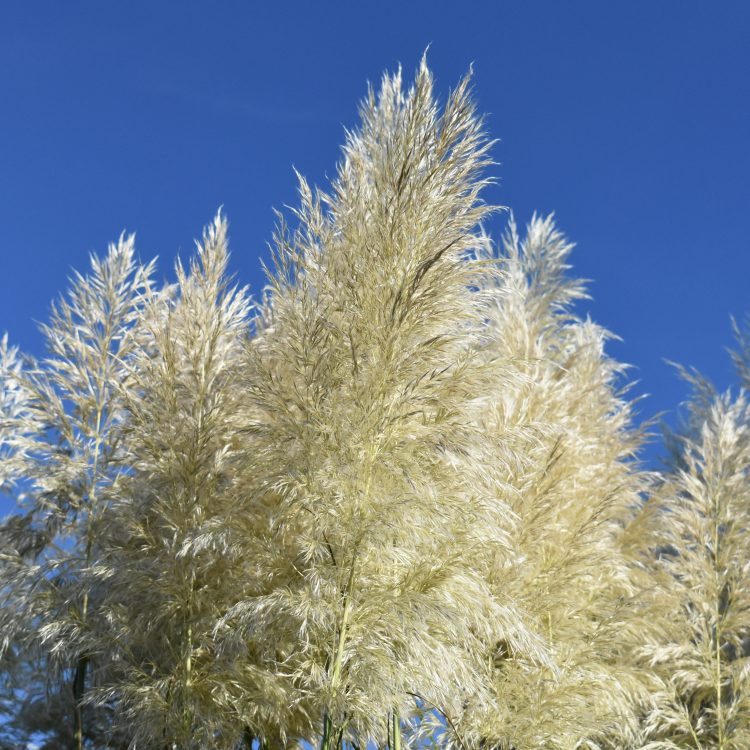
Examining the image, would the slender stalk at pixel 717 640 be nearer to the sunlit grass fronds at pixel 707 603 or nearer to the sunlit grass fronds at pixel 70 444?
the sunlit grass fronds at pixel 707 603

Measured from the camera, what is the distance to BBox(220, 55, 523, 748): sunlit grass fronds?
12.4 feet

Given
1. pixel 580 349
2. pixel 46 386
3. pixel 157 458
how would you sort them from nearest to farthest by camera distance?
pixel 157 458, pixel 46 386, pixel 580 349

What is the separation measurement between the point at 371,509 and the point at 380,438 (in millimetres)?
317

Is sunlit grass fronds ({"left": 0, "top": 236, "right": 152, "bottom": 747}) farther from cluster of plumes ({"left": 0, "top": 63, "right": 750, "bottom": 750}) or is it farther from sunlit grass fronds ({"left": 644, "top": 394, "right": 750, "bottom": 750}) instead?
sunlit grass fronds ({"left": 644, "top": 394, "right": 750, "bottom": 750})

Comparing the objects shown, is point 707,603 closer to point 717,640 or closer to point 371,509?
point 717,640

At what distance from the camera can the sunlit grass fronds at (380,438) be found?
378cm

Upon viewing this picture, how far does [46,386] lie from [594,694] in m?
3.87

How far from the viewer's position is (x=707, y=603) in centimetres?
634

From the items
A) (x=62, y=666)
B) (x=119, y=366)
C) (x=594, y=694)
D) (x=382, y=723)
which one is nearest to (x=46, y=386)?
(x=119, y=366)

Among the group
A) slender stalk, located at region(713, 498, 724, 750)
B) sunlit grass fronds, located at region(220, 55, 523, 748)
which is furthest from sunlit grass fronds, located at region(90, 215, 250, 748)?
slender stalk, located at region(713, 498, 724, 750)

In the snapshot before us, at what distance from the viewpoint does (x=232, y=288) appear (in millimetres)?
5832

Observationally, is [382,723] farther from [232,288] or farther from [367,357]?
[232,288]

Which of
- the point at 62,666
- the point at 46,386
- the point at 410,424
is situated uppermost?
the point at 46,386


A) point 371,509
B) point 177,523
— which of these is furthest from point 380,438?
point 177,523
